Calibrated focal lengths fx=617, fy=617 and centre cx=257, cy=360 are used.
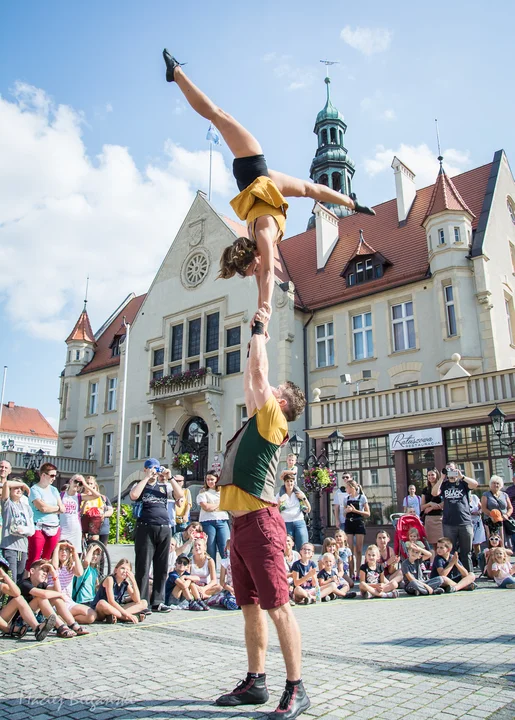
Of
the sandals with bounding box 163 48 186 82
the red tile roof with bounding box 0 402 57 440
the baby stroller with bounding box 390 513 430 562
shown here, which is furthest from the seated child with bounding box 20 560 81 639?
the red tile roof with bounding box 0 402 57 440

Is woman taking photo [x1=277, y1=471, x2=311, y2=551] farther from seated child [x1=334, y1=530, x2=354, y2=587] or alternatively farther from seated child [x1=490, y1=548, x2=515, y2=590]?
seated child [x1=490, y1=548, x2=515, y2=590]

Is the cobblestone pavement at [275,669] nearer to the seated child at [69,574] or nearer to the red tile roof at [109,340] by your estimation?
the seated child at [69,574]

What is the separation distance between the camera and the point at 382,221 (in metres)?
30.0

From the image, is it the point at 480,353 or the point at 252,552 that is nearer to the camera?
the point at 252,552

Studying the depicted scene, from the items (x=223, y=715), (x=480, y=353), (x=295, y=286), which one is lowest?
(x=223, y=715)

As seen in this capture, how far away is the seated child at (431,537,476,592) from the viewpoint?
32.8 ft

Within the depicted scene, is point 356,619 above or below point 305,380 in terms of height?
below

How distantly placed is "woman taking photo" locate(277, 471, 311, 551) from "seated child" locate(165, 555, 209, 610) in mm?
2420

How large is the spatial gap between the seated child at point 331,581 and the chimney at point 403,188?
71.6ft

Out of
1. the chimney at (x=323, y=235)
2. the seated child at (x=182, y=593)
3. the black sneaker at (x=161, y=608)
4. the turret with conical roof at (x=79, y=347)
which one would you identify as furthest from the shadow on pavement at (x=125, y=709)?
the turret with conical roof at (x=79, y=347)

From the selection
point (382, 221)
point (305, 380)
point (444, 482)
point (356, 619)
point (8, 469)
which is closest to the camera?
point (356, 619)

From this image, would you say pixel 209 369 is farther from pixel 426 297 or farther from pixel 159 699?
pixel 159 699

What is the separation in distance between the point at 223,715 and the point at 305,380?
24075mm

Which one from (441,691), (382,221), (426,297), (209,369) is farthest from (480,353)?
(441,691)
